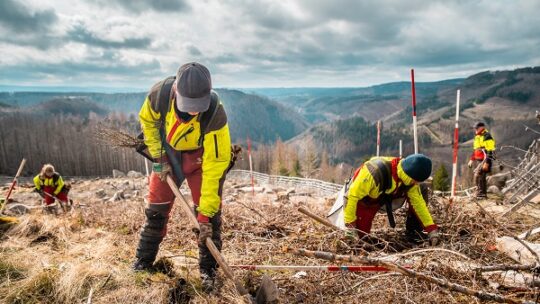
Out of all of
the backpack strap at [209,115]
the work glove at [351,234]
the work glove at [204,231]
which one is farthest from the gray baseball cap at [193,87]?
the work glove at [351,234]

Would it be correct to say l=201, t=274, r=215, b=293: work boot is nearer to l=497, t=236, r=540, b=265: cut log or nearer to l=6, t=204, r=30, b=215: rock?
l=497, t=236, r=540, b=265: cut log

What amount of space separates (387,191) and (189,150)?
239 cm

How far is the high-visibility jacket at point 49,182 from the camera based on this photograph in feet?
25.8

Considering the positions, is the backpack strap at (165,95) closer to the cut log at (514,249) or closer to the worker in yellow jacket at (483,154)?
the cut log at (514,249)

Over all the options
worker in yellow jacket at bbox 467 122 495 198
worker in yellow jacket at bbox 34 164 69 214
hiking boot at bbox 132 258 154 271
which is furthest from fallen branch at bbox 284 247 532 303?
worker in yellow jacket at bbox 34 164 69 214

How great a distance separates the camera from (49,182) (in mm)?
7961

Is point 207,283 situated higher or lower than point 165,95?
lower

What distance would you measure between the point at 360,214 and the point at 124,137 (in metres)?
2.97

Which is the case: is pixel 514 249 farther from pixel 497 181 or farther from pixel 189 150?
pixel 497 181

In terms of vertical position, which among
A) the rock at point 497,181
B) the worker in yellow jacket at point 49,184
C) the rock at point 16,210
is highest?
the worker in yellow jacket at point 49,184

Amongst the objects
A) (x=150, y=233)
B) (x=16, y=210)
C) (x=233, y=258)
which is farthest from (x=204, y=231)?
(x=16, y=210)

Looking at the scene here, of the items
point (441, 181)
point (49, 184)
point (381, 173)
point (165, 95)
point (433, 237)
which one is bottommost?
point (441, 181)

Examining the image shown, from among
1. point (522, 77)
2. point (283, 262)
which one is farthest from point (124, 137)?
point (522, 77)

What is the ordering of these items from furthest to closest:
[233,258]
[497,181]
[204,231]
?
[497,181], [233,258], [204,231]
